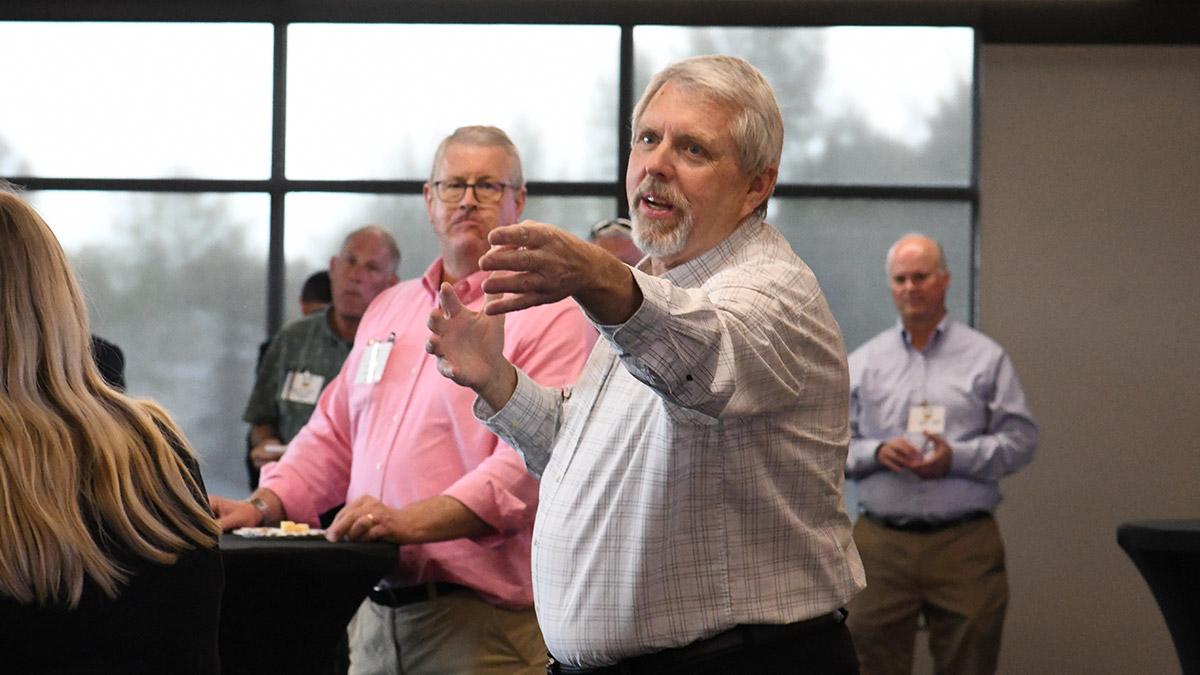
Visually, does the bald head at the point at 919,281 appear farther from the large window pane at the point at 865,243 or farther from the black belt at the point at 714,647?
the black belt at the point at 714,647

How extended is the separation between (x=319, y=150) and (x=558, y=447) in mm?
5040

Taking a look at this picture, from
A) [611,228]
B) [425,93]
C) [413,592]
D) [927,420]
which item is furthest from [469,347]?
[425,93]

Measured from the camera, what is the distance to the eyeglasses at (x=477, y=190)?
2.98 metres

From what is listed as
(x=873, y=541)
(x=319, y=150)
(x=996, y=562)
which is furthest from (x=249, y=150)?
(x=996, y=562)

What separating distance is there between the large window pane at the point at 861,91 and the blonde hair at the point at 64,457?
16.9ft

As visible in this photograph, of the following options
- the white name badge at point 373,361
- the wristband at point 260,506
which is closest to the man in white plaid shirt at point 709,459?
the white name badge at point 373,361

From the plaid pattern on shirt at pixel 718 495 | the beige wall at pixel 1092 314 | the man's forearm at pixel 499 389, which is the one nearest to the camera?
the plaid pattern on shirt at pixel 718 495

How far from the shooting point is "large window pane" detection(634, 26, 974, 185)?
22.0 feet

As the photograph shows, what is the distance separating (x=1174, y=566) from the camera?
2875 mm

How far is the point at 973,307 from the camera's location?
21.9 feet

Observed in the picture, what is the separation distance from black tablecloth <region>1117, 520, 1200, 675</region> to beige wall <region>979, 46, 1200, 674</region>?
362 centimetres

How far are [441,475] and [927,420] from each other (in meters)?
2.83

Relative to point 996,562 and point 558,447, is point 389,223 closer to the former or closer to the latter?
point 996,562

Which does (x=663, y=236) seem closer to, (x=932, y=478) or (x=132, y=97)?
(x=932, y=478)
